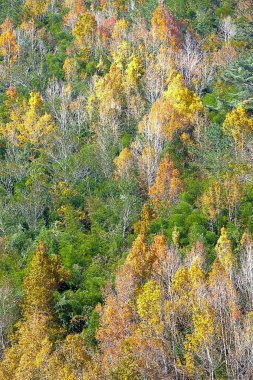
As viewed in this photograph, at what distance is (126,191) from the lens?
39.2 metres

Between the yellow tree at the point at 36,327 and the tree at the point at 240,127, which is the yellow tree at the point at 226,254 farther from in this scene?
the tree at the point at 240,127

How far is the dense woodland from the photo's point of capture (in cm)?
2150

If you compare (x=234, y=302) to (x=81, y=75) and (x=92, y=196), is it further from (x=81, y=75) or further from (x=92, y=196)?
(x=81, y=75)

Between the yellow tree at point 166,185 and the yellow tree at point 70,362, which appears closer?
the yellow tree at point 70,362

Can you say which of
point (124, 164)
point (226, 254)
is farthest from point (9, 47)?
point (226, 254)

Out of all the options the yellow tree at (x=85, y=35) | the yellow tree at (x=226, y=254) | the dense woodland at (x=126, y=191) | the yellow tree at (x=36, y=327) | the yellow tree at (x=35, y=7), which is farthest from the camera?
the yellow tree at (x=35, y=7)

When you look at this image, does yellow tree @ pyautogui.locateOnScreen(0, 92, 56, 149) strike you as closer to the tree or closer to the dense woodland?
the dense woodland

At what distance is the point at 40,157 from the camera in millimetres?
44781

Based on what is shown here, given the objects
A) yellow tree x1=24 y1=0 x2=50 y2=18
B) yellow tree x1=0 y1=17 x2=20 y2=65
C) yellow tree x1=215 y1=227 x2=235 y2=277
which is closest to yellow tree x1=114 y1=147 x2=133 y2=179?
yellow tree x1=215 y1=227 x2=235 y2=277

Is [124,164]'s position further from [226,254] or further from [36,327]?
[36,327]

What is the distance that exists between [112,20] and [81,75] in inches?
526

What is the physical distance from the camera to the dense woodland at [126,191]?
70.5 ft

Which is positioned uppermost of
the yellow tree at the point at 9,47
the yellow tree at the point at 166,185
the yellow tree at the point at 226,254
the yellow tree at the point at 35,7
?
the yellow tree at the point at 35,7

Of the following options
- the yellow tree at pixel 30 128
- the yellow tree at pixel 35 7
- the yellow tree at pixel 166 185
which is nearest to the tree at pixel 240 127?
the yellow tree at pixel 166 185
